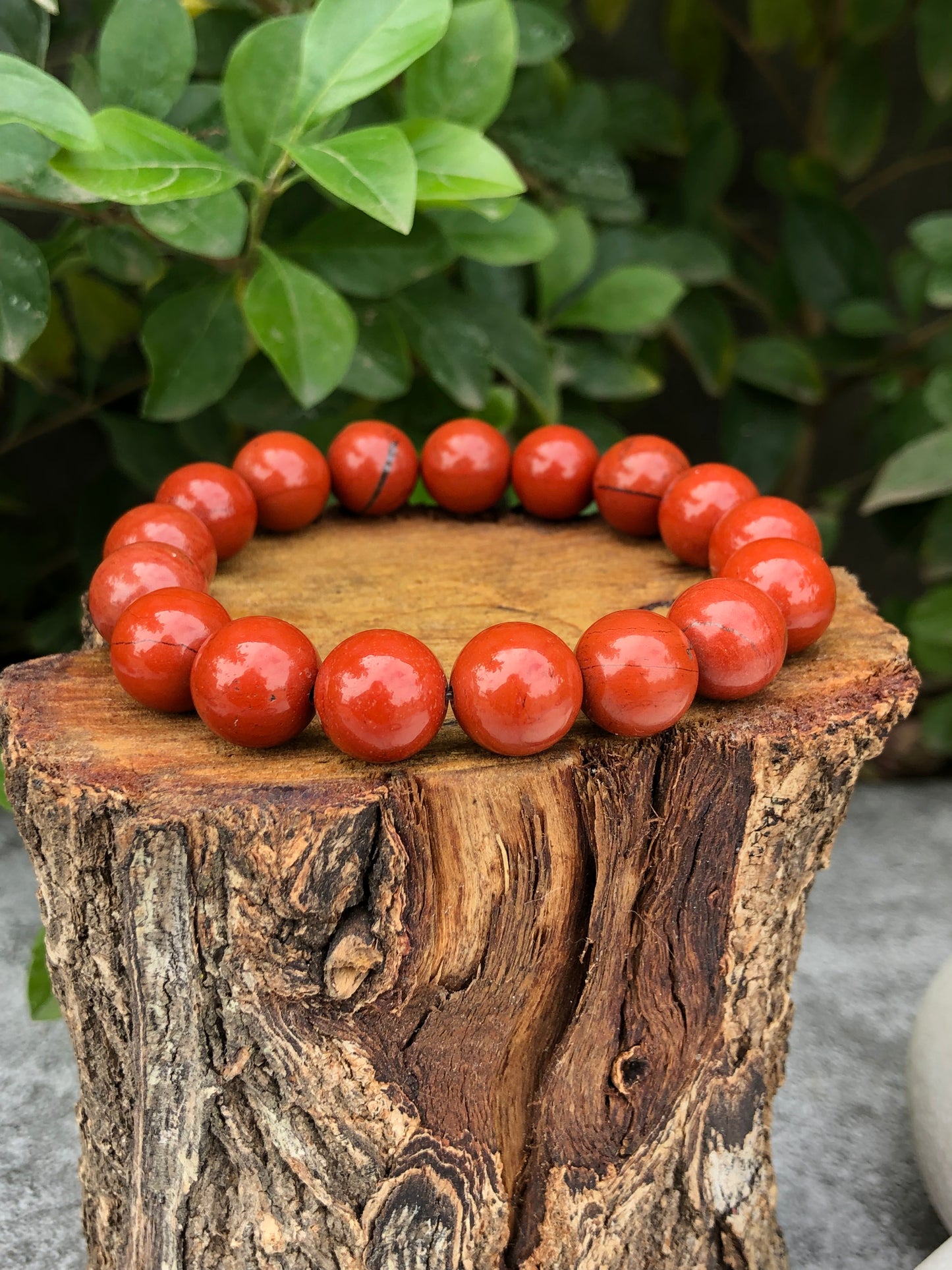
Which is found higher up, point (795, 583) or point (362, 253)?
point (362, 253)

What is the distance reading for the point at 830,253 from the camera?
2.11 meters

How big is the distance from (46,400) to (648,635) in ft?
4.72

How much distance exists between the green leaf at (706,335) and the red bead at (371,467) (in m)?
0.93

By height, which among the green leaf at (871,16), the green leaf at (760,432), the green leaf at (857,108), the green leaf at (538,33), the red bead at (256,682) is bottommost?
the red bead at (256,682)

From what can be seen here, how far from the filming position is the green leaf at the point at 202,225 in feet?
3.90

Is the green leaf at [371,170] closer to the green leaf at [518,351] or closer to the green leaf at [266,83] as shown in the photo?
the green leaf at [266,83]

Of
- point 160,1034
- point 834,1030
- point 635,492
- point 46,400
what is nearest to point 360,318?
point 635,492

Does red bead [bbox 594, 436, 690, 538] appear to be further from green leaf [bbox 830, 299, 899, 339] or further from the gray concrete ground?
green leaf [bbox 830, 299, 899, 339]

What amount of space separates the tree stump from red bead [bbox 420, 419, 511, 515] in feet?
0.92

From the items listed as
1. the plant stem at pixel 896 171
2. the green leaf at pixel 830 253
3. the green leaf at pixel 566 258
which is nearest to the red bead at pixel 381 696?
the green leaf at pixel 566 258

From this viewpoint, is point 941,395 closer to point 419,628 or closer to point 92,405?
point 419,628

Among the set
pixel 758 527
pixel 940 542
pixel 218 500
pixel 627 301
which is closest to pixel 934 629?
pixel 940 542

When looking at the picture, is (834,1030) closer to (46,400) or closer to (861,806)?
(861,806)

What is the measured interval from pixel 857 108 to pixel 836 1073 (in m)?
1.63
